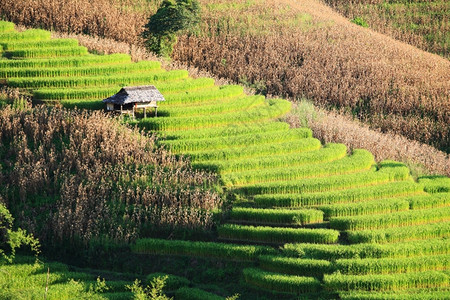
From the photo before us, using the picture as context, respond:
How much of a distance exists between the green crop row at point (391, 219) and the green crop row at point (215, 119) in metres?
9.08

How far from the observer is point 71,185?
2586cm

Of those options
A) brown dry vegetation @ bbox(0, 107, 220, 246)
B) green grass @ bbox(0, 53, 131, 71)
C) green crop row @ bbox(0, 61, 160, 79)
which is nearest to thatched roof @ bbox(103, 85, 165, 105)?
brown dry vegetation @ bbox(0, 107, 220, 246)

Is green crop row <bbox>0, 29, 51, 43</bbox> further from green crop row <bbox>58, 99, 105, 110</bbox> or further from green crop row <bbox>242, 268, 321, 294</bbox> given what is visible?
green crop row <bbox>242, 268, 321, 294</bbox>

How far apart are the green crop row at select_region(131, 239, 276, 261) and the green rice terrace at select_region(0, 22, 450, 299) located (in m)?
0.04

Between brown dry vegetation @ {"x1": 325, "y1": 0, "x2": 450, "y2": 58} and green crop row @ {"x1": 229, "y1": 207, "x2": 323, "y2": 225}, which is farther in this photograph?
brown dry vegetation @ {"x1": 325, "y1": 0, "x2": 450, "y2": 58}

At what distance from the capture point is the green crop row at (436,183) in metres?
28.3

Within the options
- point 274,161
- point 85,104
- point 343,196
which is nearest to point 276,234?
point 343,196

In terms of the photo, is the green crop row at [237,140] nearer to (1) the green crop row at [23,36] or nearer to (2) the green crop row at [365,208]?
(2) the green crop row at [365,208]

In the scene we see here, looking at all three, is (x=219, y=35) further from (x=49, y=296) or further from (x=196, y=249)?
(x=49, y=296)

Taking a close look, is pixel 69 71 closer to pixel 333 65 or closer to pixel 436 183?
pixel 333 65

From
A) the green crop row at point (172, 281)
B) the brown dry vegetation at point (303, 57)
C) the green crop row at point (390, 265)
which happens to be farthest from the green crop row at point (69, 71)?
the green crop row at point (390, 265)

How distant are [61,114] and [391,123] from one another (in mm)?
20147

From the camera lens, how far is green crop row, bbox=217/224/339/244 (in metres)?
24.3

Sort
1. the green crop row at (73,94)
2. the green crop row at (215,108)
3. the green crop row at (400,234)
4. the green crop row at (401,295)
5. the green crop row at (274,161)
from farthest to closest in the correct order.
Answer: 1. the green crop row at (73,94)
2. the green crop row at (215,108)
3. the green crop row at (274,161)
4. the green crop row at (400,234)
5. the green crop row at (401,295)
